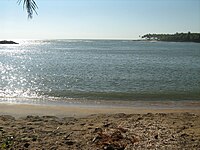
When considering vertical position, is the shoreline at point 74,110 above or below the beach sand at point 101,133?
below

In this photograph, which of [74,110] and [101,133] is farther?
[74,110]

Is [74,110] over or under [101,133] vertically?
under

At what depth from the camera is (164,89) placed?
63.2 ft

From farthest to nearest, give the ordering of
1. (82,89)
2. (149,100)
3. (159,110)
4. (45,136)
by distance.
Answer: (82,89) → (149,100) → (159,110) → (45,136)

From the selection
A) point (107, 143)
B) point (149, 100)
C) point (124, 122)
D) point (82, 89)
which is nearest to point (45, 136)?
point (107, 143)

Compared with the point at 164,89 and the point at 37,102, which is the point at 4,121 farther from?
the point at 164,89

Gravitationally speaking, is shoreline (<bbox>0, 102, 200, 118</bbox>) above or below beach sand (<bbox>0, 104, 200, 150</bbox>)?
below

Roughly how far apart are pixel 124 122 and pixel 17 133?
3.31 meters

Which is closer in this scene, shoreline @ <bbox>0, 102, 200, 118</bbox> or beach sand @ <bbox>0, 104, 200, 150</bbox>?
beach sand @ <bbox>0, 104, 200, 150</bbox>

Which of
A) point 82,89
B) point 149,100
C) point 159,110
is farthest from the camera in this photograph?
point 82,89

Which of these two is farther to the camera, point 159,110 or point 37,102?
point 37,102

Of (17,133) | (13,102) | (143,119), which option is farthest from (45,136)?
(13,102)

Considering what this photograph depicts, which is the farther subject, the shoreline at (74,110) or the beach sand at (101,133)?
the shoreline at (74,110)

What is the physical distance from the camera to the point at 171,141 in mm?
7090
